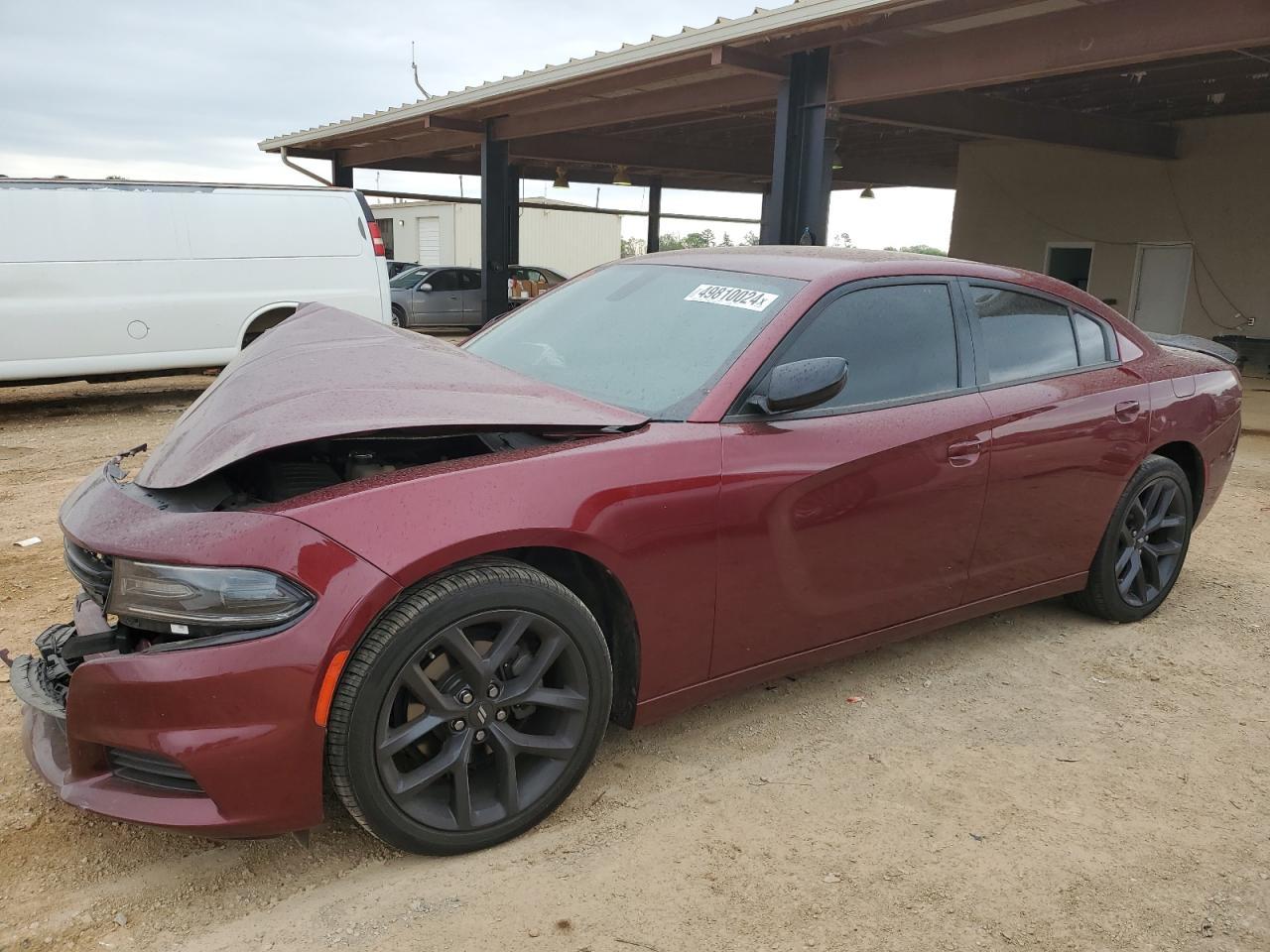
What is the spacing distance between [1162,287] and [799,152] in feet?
29.8

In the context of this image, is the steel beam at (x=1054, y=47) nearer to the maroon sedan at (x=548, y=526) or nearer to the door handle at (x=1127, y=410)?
the door handle at (x=1127, y=410)

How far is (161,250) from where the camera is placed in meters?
9.17

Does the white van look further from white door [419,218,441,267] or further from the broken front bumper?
white door [419,218,441,267]

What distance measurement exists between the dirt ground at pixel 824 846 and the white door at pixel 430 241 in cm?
3026

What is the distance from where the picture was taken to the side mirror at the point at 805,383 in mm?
2791

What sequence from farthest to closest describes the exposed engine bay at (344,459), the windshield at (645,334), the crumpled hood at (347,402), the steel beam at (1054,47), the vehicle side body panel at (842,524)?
the steel beam at (1054,47) < the windshield at (645,334) < the vehicle side body panel at (842,524) < the exposed engine bay at (344,459) < the crumpled hood at (347,402)

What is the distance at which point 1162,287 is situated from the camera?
15938mm

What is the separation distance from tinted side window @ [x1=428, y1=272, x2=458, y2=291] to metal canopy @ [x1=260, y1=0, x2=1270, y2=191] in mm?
2432

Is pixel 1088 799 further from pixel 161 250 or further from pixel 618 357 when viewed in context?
pixel 161 250

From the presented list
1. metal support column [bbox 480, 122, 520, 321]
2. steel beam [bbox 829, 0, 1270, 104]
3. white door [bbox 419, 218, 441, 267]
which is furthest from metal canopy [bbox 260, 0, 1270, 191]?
white door [bbox 419, 218, 441, 267]

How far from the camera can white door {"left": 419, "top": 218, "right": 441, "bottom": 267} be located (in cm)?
3268

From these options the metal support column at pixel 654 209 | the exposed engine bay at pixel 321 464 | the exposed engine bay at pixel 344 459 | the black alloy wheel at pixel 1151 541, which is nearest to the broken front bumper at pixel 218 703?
the exposed engine bay at pixel 321 464

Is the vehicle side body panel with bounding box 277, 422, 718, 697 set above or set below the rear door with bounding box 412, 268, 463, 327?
above

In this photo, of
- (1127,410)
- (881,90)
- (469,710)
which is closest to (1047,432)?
(1127,410)
